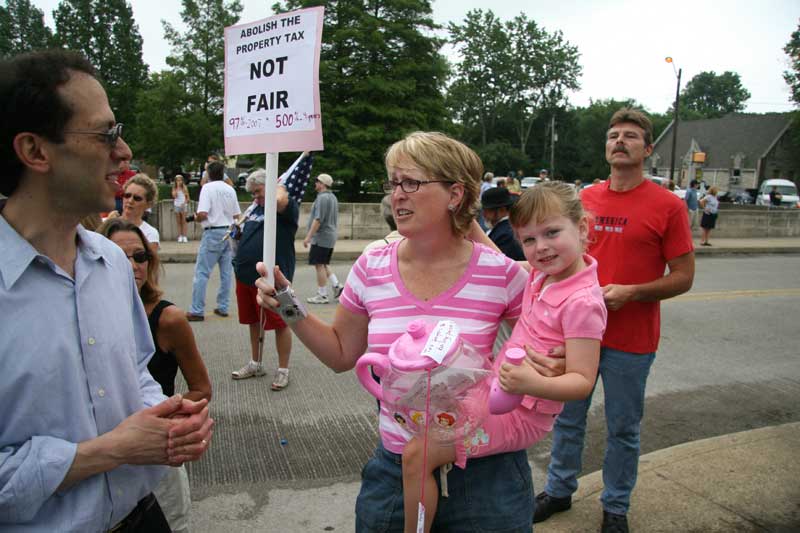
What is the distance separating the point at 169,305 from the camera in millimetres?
2703

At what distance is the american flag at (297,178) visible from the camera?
207 inches

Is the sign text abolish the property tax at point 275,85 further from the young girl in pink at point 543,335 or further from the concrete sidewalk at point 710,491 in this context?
the concrete sidewalk at point 710,491

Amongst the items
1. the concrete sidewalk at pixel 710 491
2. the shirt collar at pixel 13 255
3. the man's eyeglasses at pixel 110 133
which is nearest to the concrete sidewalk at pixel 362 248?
the concrete sidewalk at pixel 710 491

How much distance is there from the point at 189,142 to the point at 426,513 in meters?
38.2

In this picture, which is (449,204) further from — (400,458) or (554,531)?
(554,531)

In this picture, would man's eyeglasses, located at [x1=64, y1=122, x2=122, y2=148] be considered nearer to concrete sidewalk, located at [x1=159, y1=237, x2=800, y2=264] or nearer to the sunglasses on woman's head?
the sunglasses on woman's head

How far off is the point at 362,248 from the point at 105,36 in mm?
52759

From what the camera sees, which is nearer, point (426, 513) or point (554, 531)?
point (426, 513)

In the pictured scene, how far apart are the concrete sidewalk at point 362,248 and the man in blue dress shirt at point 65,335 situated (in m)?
11.0

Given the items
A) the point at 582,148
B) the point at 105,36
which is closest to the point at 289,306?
the point at 105,36

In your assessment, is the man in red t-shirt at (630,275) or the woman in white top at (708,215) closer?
the man in red t-shirt at (630,275)

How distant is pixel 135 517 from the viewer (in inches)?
72.2

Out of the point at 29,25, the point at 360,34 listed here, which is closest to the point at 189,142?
the point at 360,34

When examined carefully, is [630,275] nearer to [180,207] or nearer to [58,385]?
[58,385]
